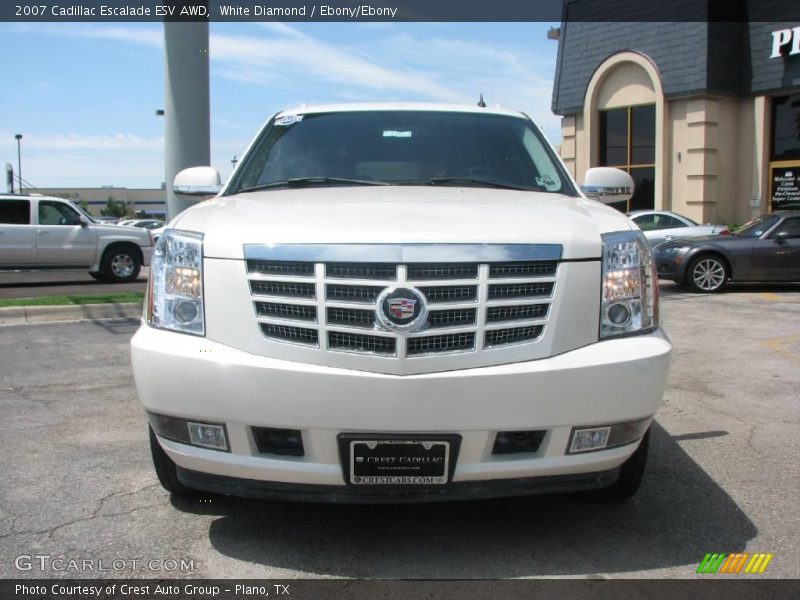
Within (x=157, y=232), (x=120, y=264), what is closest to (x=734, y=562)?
(x=120, y=264)

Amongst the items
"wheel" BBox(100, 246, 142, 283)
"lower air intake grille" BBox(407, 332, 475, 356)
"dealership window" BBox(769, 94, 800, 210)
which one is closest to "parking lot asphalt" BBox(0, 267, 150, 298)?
"wheel" BBox(100, 246, 142, 283)

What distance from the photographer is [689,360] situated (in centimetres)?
702

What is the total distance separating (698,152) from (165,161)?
47.0 ft

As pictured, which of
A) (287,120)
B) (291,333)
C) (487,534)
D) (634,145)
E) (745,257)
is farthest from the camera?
(634,145)

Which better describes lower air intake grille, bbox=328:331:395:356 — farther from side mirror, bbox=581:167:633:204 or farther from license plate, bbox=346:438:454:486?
side mirror, bbox=581:167:633:204

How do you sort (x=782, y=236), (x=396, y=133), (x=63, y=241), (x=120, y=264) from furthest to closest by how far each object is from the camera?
(x=120, y=264) → (x=63, y=241) → (x=782, y=236) → (x=396, y=133)

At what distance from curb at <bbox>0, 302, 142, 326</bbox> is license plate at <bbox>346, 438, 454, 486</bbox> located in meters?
6.43

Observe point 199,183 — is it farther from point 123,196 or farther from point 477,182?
point 123,196

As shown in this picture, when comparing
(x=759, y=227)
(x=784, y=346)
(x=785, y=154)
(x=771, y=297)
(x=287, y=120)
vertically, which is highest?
(x=785, y=154)

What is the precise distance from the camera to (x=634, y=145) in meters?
21.7

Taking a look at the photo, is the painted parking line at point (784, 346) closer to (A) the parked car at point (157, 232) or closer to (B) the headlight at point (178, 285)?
(A) the parked car at point (157, 232)

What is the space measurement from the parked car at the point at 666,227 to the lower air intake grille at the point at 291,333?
13.1 meters

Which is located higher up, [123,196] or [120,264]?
[123,196]

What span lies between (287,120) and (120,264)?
1242cm
